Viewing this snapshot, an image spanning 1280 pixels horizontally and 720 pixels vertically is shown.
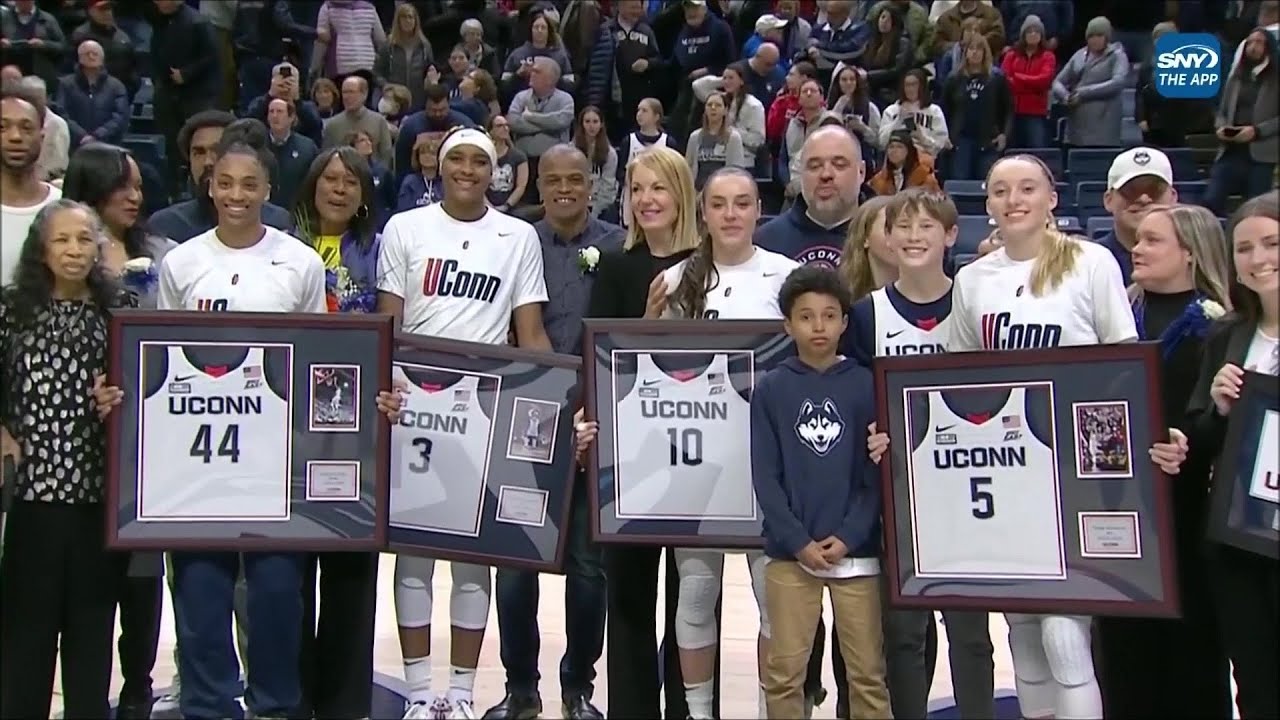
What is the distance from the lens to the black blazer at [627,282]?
4254 mm

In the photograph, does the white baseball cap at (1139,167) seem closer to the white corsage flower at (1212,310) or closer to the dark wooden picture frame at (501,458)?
the white corsage flower at (1212,310)

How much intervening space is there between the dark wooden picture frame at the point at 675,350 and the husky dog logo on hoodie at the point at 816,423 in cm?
25

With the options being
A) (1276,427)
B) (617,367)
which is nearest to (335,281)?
(617,367)

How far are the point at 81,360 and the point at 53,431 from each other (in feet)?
0.64

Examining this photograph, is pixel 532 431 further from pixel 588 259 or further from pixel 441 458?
pixel 588 259

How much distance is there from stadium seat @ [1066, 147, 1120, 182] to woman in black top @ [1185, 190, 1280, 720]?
793cm

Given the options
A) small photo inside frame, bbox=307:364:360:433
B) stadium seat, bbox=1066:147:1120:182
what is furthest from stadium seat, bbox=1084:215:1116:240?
small photo inside frame, bbox=307:364:360:433

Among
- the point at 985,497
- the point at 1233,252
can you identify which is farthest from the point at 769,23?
the point at 1233,252

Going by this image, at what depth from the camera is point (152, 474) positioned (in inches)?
156

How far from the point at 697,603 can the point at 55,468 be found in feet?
5.70

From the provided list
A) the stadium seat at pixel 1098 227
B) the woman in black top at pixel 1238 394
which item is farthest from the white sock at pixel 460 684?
the stadium seat at pixel 1098 227

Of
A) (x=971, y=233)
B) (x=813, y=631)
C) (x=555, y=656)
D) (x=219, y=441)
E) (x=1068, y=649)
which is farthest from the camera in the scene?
(x=971, y=233)

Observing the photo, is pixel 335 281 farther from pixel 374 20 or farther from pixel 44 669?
pixel 374 20

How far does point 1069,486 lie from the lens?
12.3ft
